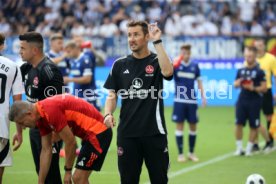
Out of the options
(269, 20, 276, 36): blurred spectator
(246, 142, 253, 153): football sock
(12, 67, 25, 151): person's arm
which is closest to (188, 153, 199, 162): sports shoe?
(246, 142, 253, 153): football sock

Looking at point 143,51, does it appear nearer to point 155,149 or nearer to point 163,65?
point 163,65

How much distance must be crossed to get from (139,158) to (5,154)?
175cm

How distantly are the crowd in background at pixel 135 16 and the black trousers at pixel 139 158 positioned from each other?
20.0 m

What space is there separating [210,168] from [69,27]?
664 inches

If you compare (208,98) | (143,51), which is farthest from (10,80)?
(208,98)

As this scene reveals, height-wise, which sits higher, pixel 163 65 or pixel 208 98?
pixel 163 65

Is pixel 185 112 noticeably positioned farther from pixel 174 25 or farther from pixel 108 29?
pixel 174 25

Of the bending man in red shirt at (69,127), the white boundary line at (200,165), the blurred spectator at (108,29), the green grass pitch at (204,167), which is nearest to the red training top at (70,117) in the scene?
the bending man in red shirt at (69,127)

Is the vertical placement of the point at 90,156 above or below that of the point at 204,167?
above

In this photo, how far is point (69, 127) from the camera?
308 inches

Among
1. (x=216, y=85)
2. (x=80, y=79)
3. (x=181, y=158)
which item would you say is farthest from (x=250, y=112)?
(x=216, y=85)

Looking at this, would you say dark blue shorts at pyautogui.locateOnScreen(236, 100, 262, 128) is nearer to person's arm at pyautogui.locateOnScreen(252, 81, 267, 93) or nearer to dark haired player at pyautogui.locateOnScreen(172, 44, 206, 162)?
person's arm at pyautogui.locateOnScreen(252, 81, 267, 93)

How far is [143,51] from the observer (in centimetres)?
814

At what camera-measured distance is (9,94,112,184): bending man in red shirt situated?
24.3 feet
